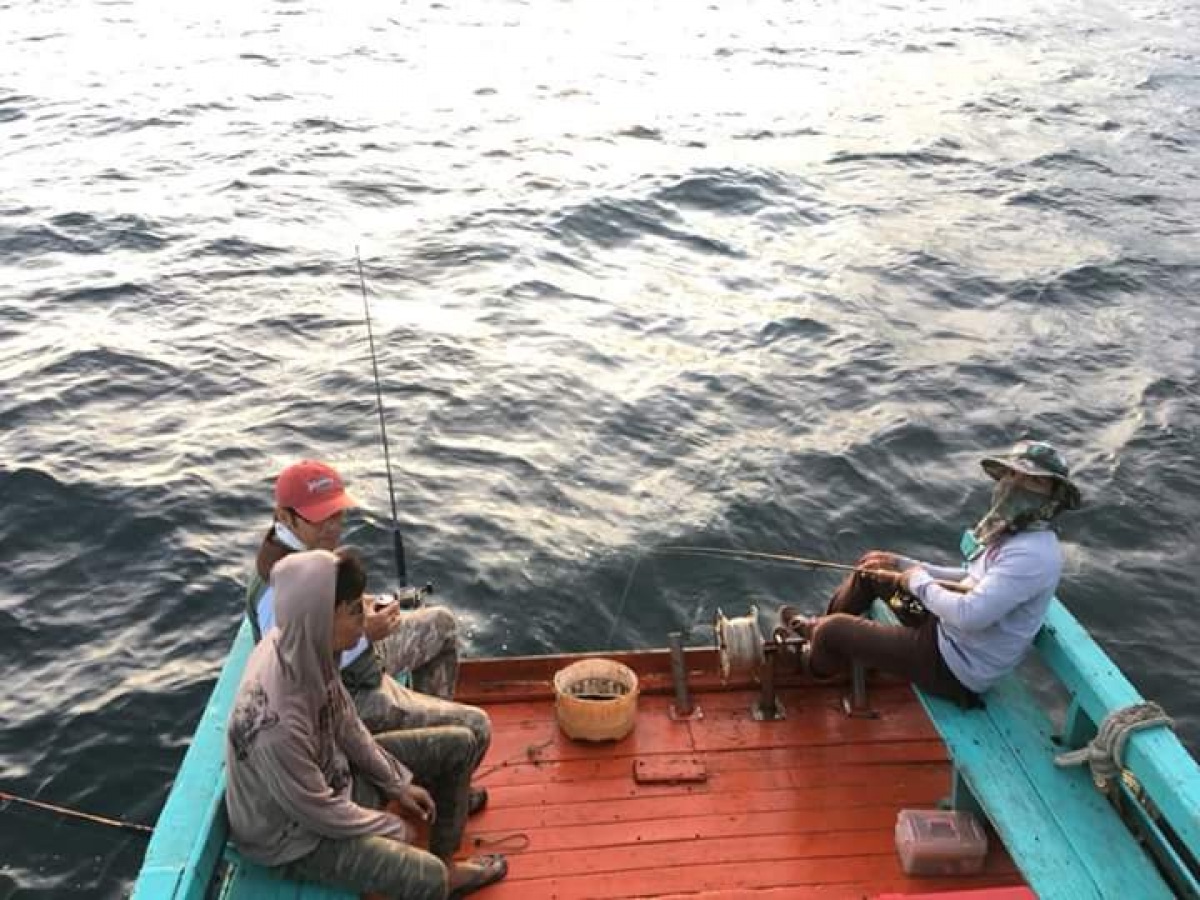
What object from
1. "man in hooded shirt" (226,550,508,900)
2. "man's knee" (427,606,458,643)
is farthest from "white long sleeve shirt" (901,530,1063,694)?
"man in hooded shirt" (226,550,508,900)

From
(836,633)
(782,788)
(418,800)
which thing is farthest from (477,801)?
(836,633)

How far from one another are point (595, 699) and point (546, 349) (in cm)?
814

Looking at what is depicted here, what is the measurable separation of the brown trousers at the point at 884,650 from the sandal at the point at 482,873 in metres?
2.28

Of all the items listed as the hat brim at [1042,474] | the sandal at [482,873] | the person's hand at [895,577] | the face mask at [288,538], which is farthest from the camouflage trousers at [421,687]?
the hat brim at [1042,474]

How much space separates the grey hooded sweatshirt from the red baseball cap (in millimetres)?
682

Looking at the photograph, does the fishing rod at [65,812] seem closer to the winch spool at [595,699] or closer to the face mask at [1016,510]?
the winch spool at [595,699]

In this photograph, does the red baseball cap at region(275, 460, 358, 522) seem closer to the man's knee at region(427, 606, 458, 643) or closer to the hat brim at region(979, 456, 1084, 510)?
the man's knee at region(427, 606, 458, 643)

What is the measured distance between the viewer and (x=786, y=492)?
11.4 meters

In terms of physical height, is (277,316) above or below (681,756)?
below

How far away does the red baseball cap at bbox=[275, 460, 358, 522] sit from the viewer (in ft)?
16.8

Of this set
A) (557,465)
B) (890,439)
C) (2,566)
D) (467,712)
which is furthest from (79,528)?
(890,439)

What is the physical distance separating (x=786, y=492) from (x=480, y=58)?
2120 centimetres

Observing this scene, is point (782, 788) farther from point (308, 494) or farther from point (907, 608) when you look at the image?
point (308, 494)

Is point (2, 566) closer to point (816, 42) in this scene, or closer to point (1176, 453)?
point (1176, 453)
